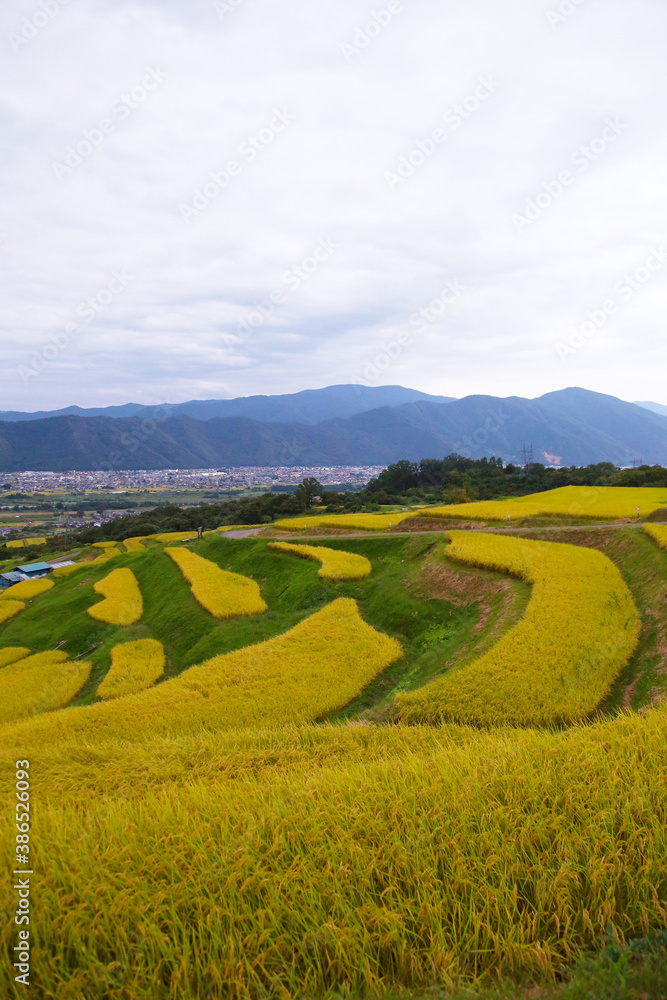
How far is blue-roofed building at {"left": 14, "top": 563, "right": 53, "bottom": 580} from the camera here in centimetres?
5138

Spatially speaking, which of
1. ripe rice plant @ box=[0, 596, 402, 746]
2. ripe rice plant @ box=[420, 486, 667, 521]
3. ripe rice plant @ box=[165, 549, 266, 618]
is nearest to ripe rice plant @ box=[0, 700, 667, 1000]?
ripe rice plant @ box=[0, 596, 402, 746]

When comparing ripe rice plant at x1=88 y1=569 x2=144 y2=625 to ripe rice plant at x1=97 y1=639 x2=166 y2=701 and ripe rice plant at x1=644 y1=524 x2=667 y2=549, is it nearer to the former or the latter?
ripe rice plant at x1=97 y1=639 x2=166 y2=701

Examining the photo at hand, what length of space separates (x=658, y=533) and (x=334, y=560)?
14.6 m

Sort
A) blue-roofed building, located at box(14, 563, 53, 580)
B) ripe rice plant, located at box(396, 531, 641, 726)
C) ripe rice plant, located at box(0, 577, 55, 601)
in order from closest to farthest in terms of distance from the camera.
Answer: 1. ripe rice plant, located at box(396, 531, 641, 726)
2. ripe rice plant, located at box(0, 577, 55, 601)
3. blue-roofed building, located at box(14, 563, 53, 580)

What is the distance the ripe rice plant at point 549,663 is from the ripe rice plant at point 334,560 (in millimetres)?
8686

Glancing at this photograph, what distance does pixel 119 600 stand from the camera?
27.3 meters

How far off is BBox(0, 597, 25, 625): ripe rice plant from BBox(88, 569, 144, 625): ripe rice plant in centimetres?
525

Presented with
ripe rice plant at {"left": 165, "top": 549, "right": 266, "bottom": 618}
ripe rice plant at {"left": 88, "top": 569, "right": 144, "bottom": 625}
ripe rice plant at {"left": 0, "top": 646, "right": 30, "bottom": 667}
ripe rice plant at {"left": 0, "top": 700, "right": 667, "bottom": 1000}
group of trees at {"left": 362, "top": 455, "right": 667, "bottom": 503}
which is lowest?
ripe rice plant at {"left": 0, "top": 646, "right": 30, "bottom": 667}

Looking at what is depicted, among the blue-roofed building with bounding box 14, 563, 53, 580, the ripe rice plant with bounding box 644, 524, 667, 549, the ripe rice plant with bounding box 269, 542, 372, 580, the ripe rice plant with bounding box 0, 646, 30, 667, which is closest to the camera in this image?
the ripe rice plant with bounding box 644, 524, 667, 549

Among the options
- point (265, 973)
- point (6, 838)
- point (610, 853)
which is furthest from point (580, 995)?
point (6, 838)

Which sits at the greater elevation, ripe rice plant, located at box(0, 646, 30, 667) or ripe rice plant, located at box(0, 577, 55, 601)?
ripe rice plant, located at box(0, 577, 55, 601)

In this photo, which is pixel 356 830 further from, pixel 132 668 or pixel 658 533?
pixel 658 533

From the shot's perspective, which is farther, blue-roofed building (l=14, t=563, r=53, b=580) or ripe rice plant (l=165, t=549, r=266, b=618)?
blue-roofed building (l=14, t=563, r=53, b=580)

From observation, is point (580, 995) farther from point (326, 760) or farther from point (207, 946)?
point (326, 760)
